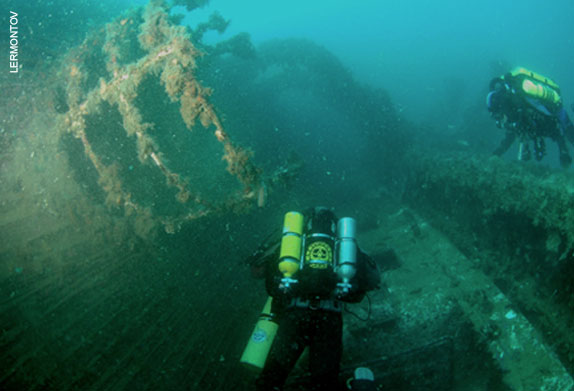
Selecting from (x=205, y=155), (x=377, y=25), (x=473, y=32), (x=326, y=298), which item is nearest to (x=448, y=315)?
(x=326, y=298)

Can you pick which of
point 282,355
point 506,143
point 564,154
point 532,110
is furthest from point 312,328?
point 506,143

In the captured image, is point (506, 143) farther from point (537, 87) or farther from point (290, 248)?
point (290, 248)

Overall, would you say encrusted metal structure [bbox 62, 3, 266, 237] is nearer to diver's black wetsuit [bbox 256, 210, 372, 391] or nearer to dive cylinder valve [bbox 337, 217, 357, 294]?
dive cylinder valve [bbox 337, 217, 357, 294]

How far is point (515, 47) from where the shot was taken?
59375 millimetres

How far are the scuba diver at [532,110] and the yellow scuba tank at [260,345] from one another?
5.52 meters

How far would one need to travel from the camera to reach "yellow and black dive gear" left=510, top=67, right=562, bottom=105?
17.1ft

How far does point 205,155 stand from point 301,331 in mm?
5627

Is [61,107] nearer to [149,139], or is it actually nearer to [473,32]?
[149,139]

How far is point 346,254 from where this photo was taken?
2879 millimetres

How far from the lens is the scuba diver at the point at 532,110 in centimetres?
525

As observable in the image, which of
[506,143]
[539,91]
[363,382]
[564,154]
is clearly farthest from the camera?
[506,143]

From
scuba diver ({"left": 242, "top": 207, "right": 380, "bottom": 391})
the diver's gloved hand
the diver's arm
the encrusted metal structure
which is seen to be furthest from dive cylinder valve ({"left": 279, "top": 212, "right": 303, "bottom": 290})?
the diver's arm

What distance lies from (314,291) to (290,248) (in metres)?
0.47

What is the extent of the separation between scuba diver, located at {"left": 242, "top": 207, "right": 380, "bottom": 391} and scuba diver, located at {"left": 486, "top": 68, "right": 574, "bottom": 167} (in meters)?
4.56
